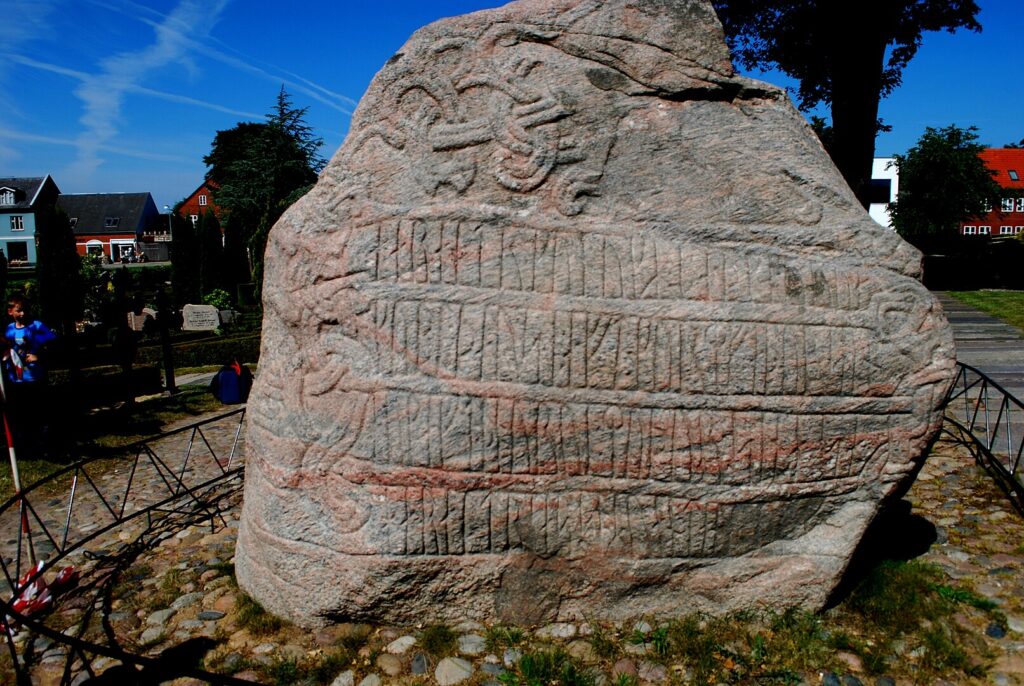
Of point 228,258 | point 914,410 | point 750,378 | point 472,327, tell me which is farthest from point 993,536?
point 228,258

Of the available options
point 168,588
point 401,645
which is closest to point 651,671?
point 401,645

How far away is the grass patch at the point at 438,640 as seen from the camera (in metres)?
3.60

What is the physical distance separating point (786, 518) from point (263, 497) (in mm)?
2547

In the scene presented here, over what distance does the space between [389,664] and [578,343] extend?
1675mm

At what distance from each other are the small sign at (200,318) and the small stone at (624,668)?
16.4 metres

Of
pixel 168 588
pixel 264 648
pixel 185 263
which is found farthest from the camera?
pixel 185 263

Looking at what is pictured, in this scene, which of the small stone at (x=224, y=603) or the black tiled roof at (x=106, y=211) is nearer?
the small stone at (x=224, y=603)

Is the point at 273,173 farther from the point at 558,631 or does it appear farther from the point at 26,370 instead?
the point at 558,631

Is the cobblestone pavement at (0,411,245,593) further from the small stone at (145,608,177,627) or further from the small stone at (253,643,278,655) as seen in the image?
the small stone at (253,643,278,655)

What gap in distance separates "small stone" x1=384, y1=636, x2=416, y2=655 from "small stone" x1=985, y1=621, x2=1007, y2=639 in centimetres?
271

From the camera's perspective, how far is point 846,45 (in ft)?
45.7

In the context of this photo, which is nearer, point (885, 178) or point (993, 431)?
point (993, 431)

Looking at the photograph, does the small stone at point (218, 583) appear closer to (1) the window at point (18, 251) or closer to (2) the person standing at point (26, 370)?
(2) the person standing at point (26, 370)

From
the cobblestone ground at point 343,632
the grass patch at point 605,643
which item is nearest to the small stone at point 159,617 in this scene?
the cobblestone ground at point 343,632
